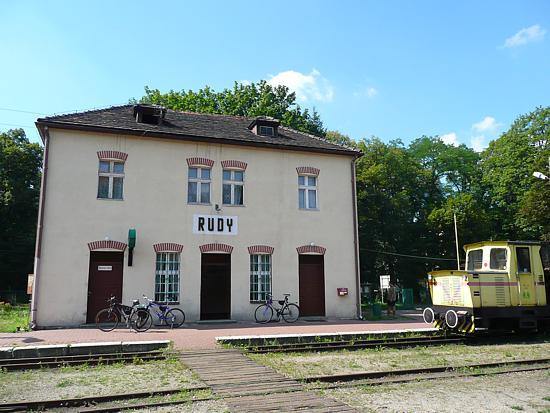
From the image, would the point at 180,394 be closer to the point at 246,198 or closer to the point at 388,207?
the point at 246,198

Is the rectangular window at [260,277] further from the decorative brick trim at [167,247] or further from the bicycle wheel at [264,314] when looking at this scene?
the decorative brick trim at [167,247]

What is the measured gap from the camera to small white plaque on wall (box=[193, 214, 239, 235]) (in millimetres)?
16906

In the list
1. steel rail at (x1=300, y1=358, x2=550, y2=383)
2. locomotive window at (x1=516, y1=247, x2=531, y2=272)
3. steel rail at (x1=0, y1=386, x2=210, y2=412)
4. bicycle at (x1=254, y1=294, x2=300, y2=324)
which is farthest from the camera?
bicycle at (x1=254, y1=294, x2=300, y2=324)

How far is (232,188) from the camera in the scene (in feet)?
58.4

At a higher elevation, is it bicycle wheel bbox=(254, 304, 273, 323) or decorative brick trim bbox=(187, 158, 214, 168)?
decorative brick trim bbox=(187, 158, 214, 168)

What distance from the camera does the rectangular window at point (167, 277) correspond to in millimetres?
16172

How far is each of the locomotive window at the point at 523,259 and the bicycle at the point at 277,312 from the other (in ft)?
25.9

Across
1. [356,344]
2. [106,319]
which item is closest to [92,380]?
[356,344]

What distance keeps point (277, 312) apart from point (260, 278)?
4.89 ft

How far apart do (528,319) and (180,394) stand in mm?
9901

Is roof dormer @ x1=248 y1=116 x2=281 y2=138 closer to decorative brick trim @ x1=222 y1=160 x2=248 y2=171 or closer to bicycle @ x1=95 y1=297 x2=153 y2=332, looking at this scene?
decorative brick trim @ x1=222 y1=160 x2=248 y2=171

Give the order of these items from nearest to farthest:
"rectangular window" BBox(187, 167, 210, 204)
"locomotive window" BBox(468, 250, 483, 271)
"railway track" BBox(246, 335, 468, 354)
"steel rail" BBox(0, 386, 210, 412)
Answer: "steel rail" BBox(0, 386, 210, 412) < "railway track" BBox(246, 335, 468, 354) < "locomotive window" BBox(468, 250, 483, 271) < "rectangular window" BBox(187, 167, 210, 204)

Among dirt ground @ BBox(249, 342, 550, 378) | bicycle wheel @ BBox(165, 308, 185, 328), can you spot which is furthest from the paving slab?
dirt ground @ BBox(249, 342, 550, 378)

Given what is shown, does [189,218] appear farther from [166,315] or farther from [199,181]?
[166,315]
